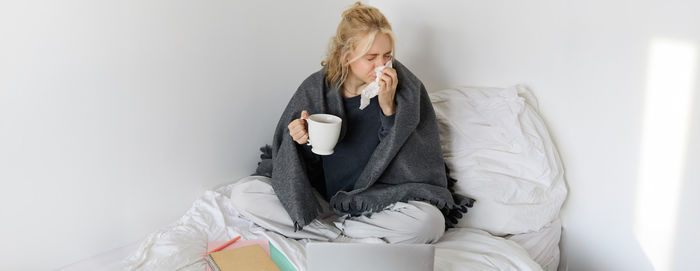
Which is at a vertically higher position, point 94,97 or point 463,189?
point 94,97

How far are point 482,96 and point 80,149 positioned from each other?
4.22 feet

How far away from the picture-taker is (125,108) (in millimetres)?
1656

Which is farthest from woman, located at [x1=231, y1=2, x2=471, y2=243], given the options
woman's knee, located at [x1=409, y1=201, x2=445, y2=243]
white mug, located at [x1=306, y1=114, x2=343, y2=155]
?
white mug, located at [x1=306, y1=114, x2=343, y2=155]

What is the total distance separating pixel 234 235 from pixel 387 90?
0.64 metres

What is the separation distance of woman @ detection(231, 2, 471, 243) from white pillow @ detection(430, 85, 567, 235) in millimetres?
87

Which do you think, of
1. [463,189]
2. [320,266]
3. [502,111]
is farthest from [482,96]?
[320,266]

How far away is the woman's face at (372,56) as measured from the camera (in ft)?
5.18

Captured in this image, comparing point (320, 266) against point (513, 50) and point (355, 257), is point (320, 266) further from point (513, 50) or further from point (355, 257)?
point (513, 50)

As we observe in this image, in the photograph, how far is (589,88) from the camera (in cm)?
162

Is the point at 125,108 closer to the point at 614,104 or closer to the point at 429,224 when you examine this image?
the point at 429,224

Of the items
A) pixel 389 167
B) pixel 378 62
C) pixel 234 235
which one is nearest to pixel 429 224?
pixel 389 167

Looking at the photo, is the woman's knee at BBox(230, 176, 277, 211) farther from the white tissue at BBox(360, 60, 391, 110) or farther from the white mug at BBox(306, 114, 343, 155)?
the white tissue at BBox(360, 60, 391, 110)

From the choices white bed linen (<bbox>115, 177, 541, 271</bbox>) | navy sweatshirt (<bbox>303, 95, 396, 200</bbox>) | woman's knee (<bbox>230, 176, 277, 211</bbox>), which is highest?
navy sweatshirt (<bbox>303, 95, 396, 200</bbox>)

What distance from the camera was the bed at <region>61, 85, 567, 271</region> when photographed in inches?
59.4
